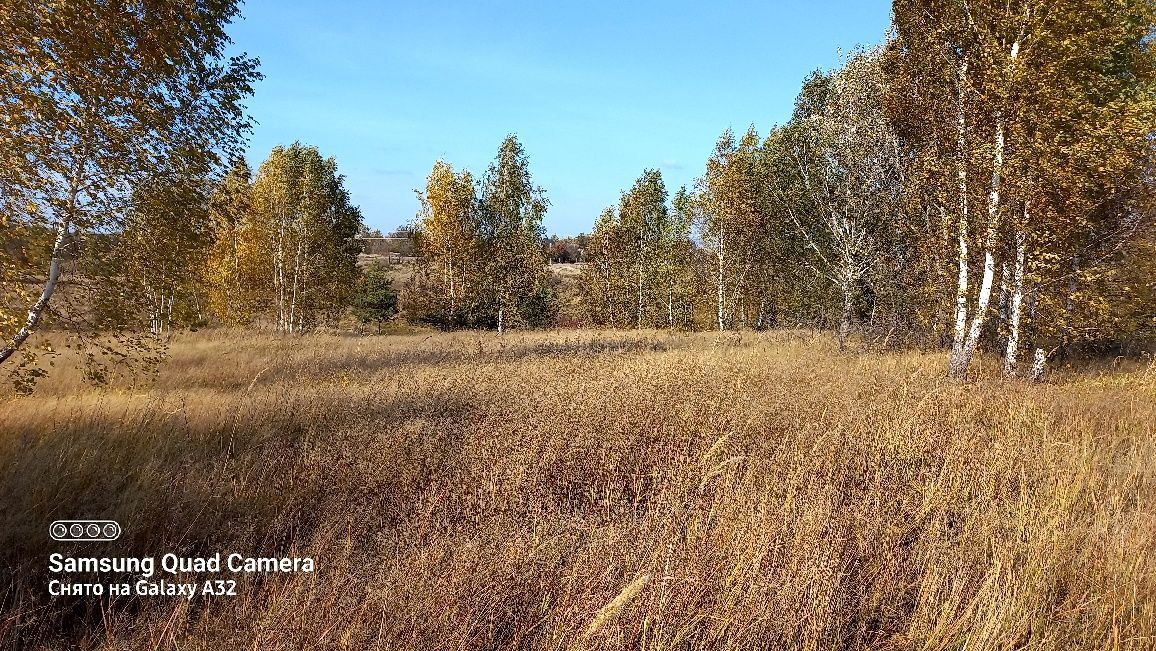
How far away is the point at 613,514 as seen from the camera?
3859mm

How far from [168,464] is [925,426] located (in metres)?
7.07

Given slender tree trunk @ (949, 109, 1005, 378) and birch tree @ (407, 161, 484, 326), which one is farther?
birch tree @ (407, 161, 484, 326)

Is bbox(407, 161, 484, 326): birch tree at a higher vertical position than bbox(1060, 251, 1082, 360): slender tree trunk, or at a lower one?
higher

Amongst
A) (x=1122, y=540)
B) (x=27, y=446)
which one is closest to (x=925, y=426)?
(x=1122, y=540)

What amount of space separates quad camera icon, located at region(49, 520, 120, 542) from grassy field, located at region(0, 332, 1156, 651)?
0.09m

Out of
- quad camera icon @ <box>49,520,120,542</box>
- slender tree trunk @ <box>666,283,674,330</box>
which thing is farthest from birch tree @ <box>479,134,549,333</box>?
quad camera icon @ <box>49,520,120,542</box>

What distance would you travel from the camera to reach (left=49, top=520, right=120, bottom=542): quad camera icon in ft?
10.9

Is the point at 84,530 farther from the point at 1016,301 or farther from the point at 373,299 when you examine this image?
the point at 373,299

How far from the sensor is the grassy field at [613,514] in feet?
8.40

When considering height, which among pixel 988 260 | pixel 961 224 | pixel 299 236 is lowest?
pixel 988 260

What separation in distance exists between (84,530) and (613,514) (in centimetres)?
343

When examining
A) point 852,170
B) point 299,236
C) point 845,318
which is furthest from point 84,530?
point 299,236

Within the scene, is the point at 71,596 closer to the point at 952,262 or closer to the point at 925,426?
the point at 925,426

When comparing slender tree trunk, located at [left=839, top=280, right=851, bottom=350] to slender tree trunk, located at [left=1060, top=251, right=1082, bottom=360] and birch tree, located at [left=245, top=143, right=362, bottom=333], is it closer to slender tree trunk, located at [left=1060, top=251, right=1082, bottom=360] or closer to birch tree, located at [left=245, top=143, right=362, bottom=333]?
slender tree trunk, located at [left=1060, top=251, right=1082, bottom=360]
